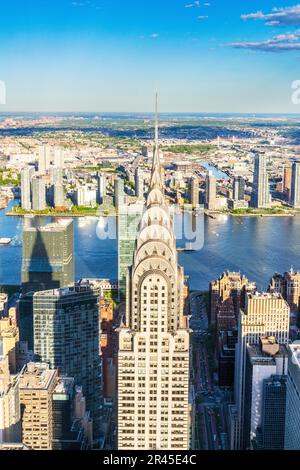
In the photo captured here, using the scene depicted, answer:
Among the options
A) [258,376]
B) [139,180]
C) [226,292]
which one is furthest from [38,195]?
[258,376]

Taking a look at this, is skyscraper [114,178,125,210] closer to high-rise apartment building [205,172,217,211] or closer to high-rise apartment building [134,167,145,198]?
high-rise apartment building [134,167,145,198]

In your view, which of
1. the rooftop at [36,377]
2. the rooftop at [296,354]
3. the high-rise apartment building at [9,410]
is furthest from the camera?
the rooftop at [36,377]

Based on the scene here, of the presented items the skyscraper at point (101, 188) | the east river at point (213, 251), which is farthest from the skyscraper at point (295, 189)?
the skyscraper at point (101, 188)

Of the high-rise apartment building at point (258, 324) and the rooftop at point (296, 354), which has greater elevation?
the rooftop at point (296, 354)

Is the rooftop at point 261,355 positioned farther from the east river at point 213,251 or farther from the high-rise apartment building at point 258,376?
the east river at point 213,251

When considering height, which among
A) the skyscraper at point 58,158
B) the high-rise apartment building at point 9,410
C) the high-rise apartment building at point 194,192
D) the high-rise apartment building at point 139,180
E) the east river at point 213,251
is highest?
the skyscraper at point 58,158

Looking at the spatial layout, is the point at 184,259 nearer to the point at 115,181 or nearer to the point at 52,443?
the point at 115,181
